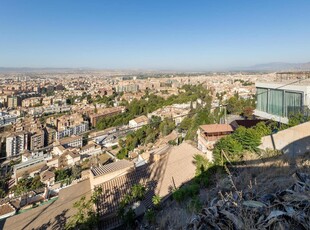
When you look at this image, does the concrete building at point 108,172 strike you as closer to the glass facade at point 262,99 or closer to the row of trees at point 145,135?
the glass facade at point 262,99

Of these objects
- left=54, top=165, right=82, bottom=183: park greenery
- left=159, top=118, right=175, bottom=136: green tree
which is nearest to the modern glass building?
left=54, top=165, right=82, bottom=183: park greenery

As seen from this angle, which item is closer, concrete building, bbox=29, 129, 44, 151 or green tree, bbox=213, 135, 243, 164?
green tree, bbox=213, 135, 243, 164

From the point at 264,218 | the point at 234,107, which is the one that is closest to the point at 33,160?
the point at 234,107

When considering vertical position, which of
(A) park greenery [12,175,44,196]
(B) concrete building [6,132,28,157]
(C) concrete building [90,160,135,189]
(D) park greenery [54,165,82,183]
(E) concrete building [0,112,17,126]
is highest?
(C) concrete building [90,160,135,189]

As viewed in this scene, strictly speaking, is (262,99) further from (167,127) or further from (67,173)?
(167,127)

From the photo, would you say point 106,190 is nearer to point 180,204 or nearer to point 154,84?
point 180,204

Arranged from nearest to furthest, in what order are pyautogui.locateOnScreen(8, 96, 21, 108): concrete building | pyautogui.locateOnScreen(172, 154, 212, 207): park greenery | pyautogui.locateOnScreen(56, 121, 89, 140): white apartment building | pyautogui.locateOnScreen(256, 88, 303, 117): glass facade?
pyautogui.locateOnScreen(172, 154, 212, 207): park greenery < pyautogui.locateOnScreen(256, 88, 303, 117): glass facade < pyautogui.locateOnScreen(56, 121, 89, 140): white apartment building < pyautogui.locateOnScreen(8, 96, 21, 108): concrete building

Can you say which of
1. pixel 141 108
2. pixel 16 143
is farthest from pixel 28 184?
pixel 141 108

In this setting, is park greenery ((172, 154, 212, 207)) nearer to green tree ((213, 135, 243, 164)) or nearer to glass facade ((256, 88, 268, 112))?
green tree ((213, 135, 243, 164))
